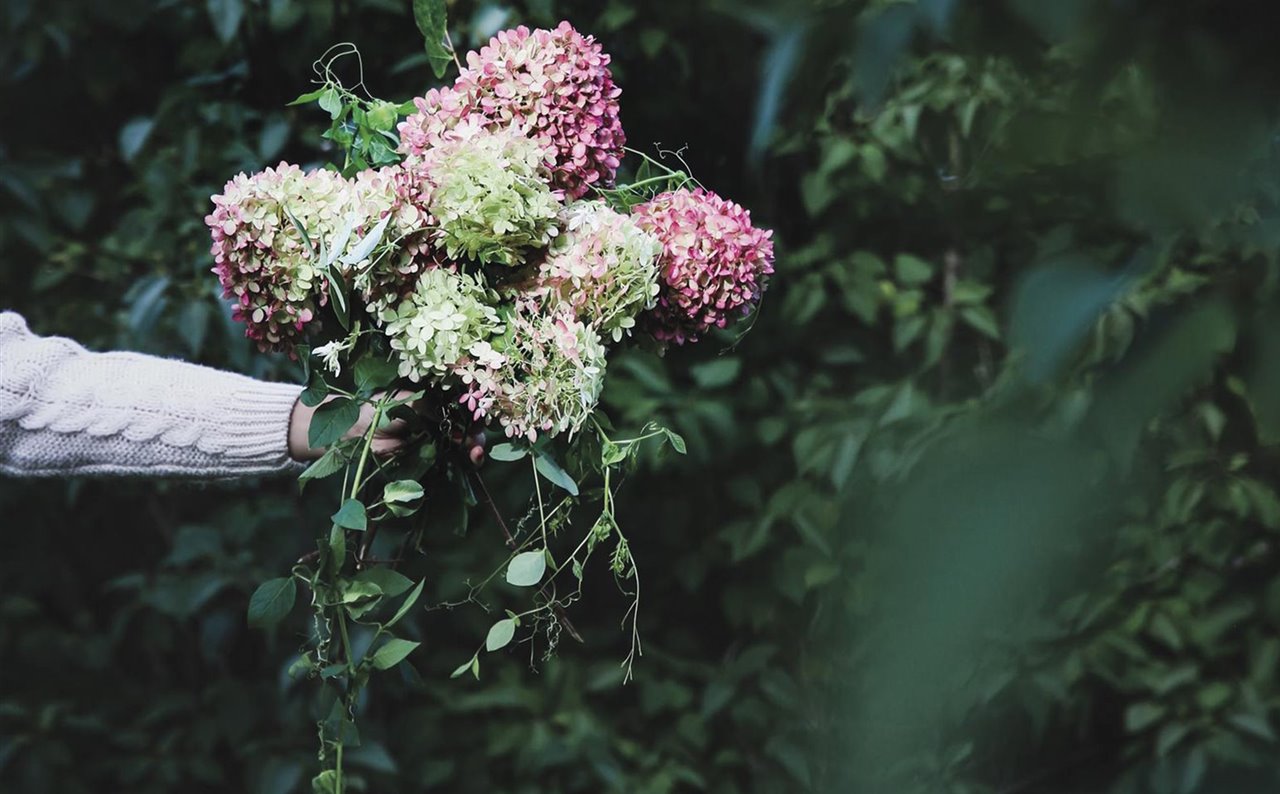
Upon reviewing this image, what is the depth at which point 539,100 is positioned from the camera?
92 cm

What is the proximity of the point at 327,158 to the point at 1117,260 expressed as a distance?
5.53 feet

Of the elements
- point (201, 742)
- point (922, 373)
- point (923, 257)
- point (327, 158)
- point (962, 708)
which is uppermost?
point (962, 708)

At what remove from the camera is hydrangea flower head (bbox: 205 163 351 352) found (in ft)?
2.92

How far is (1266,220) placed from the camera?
238 millimetres

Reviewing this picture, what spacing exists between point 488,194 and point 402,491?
0.21 meters

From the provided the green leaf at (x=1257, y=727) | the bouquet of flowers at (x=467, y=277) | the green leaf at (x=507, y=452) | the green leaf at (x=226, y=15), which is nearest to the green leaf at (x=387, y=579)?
the bouquet of flowers at (x=467, y=277)

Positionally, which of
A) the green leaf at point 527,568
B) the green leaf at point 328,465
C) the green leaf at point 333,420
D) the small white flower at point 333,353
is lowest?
the green leaf at point 527,568

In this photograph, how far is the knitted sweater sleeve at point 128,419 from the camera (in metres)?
1.21

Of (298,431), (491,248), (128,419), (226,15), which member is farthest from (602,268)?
(226,15)

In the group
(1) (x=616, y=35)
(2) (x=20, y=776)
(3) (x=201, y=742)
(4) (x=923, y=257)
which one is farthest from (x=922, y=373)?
(2) (x=20, y=776)

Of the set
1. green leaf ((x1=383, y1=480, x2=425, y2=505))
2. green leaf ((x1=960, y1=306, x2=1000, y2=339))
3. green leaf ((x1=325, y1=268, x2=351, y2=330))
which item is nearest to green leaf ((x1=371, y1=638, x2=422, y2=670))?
green leaf ((x1=383, y1=480, x2=425, y2=505))

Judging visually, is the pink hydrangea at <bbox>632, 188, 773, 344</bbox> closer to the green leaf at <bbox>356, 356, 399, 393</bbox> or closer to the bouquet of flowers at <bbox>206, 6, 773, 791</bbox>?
the bouquet of flowers at <bbox>206, 6, 773, 791</bbox>

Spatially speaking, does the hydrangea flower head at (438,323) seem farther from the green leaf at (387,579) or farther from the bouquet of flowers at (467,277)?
the green leaf at (387,579)

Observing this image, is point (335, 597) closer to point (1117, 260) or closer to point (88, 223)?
point (1117, 260)
